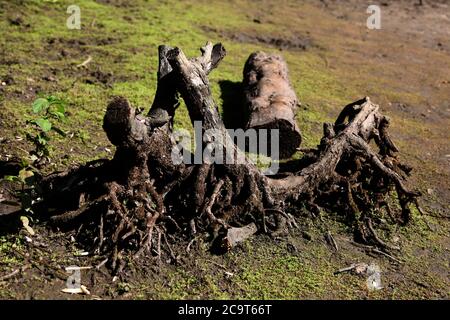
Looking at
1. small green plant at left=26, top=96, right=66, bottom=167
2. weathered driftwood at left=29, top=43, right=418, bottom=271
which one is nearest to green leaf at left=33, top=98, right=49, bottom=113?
small green plant at left=26, top=96, right=66, bottom=167

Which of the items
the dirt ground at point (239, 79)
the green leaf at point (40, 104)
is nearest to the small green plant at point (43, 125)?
the green leaf at point (40, 104)

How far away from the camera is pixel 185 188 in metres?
4.53

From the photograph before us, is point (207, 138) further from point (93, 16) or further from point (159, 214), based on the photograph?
point (93, 16)

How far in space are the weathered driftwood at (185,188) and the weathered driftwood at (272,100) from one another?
0.76 metres

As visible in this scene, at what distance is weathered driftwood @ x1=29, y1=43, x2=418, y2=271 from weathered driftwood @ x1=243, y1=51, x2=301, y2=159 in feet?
2.49

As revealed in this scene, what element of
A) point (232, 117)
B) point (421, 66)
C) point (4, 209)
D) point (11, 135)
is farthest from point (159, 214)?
point (421, 66)

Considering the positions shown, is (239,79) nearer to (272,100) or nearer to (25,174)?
(272,100)

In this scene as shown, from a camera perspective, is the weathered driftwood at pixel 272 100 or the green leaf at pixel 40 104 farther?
the weathered driftwood at pixel 272 100

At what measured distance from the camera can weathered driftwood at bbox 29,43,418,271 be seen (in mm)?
4215

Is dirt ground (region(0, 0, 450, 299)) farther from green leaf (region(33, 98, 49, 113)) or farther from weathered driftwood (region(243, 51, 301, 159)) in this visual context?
green leaf (region(33, 98, 49, 113))

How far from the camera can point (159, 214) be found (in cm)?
432

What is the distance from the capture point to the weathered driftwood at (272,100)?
5812 millimetres

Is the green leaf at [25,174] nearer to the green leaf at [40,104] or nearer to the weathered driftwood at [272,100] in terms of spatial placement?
the green leaf at [40,104]
